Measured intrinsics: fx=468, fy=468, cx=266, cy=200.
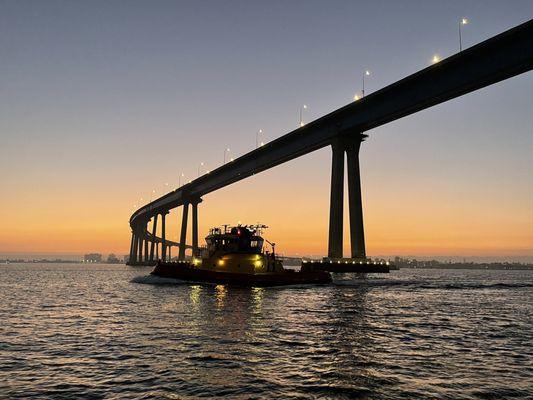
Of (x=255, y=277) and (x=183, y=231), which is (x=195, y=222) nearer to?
(x=183, y=231)

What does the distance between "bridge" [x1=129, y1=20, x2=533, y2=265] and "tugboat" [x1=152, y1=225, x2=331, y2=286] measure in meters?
28.5

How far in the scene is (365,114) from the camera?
72688 mm

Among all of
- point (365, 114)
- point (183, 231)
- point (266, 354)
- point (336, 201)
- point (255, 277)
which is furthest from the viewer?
point (183, 231)

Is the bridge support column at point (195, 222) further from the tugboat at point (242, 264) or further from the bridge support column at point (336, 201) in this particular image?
the tugboat at point (242, 264)

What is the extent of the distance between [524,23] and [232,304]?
40.9 m

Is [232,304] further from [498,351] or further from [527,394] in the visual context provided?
[527,394]

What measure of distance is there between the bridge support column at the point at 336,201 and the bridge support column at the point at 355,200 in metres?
2.08

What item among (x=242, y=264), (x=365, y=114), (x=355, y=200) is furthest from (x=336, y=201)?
(x=242, y=264)

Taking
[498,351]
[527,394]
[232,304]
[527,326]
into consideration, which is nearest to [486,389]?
[527,394]

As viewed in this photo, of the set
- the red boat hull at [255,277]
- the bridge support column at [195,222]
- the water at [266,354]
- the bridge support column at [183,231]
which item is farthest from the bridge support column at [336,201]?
the bridge support column at [183,231]

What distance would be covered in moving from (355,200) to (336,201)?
3.90 m

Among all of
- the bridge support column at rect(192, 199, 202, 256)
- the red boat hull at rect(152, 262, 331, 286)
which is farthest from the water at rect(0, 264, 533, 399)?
the bridge support column at rect(192, 199, 202, 256)

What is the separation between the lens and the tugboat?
46.2m

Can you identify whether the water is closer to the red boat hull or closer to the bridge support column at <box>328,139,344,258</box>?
the red boat hull
